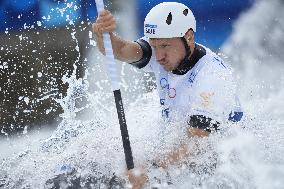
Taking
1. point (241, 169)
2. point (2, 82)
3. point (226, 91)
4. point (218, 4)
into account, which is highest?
point (218, 4)

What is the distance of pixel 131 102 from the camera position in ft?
21.3

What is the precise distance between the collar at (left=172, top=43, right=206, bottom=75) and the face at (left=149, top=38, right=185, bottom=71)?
0.05 metres

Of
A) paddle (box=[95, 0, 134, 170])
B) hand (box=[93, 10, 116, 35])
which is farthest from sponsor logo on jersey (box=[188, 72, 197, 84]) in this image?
hand (box=[93, 10, 116, 35])

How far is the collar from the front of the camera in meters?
3.75

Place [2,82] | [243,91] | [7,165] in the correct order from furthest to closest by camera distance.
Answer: [243,91], [2,82], [7,165]

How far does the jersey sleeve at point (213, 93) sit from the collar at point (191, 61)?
0.12m

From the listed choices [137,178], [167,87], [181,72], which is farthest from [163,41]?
[137,178]

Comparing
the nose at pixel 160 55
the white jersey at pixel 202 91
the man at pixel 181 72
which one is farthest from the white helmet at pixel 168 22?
the white jersey at pixel 202 91

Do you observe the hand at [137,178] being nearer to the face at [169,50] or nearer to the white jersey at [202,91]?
the white jersey at [202,91]

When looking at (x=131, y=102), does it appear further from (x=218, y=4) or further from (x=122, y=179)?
(x=122, y=179)

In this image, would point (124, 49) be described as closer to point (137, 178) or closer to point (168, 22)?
point (168, 22)

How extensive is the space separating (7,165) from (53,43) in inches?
100

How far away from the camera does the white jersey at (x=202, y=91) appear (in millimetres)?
3467

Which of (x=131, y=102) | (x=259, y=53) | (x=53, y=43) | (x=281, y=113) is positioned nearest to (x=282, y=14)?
(x=259, y=53)
